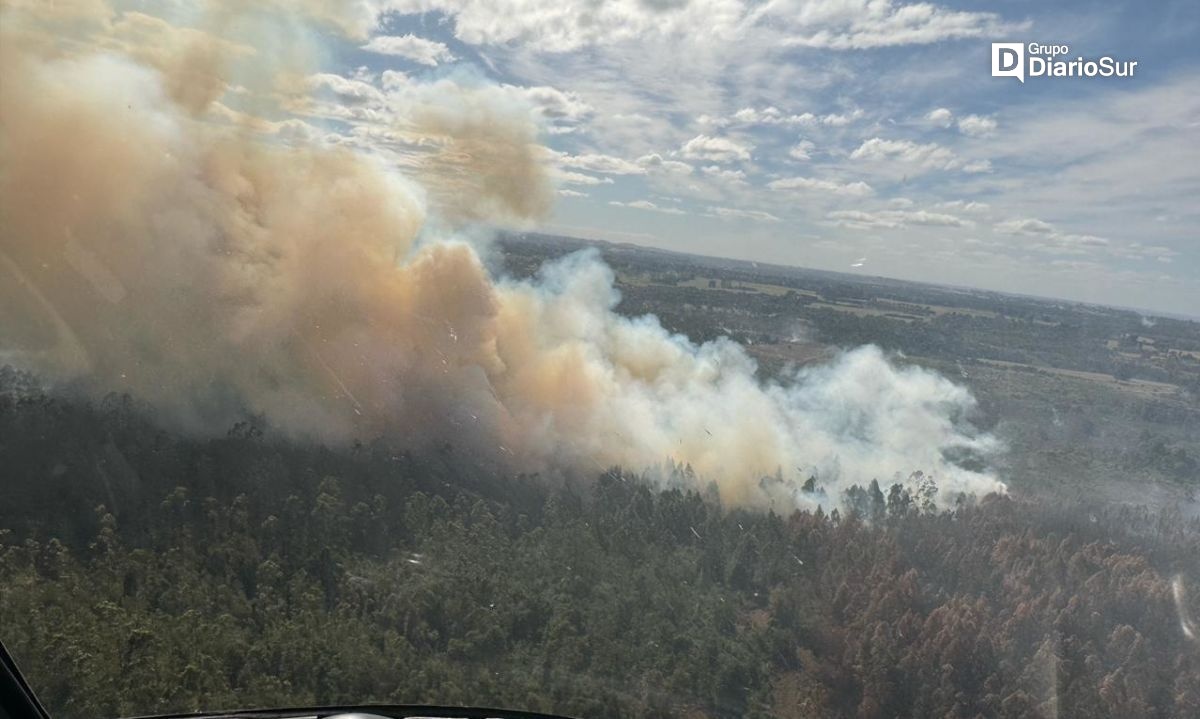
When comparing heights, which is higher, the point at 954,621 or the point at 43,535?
the point at 43,535

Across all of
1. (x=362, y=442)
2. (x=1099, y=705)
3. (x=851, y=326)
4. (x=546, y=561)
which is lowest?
(x=1099, y=705)

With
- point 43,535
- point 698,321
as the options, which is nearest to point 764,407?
point 698,321

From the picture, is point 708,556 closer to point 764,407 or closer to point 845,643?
point 845,643

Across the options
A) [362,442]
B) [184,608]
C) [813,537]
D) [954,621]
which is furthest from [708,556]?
[184,608]

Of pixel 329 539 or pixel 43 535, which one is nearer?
pixel 43 535

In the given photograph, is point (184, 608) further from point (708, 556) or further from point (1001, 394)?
point (1001, 394)

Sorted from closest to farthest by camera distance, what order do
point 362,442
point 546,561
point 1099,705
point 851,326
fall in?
point 1099,705
point 546,561
point 362,442
point 851,326

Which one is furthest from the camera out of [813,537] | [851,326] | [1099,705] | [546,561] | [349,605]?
[851,326]
